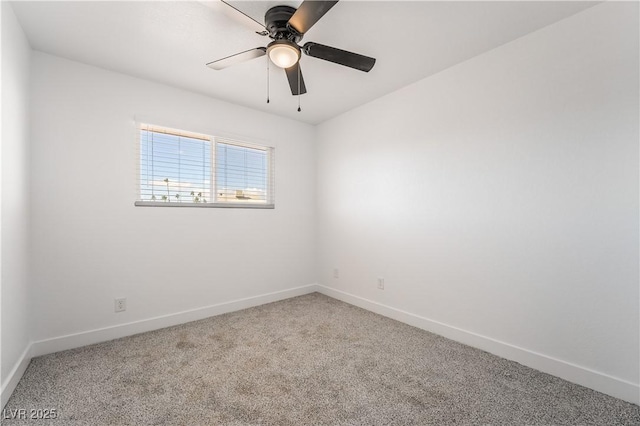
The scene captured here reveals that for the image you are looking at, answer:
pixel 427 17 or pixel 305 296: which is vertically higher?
pixel 427 17

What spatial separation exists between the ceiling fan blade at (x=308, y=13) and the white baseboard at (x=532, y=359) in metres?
2.55

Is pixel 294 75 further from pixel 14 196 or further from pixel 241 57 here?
pixel 14 196

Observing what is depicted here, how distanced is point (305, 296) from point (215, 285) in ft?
3.94

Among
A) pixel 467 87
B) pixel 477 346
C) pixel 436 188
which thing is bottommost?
pixel 477 346

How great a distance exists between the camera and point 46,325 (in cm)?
217

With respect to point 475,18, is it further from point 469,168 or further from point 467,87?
point 469,168

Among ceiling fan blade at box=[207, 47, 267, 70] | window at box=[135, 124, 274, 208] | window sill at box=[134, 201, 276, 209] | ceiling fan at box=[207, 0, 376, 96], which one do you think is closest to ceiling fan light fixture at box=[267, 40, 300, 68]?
ceiling fan at box=[207, 0, 376, 96]

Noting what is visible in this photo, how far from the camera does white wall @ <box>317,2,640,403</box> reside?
1668mm

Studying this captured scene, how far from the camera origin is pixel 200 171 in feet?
9.79

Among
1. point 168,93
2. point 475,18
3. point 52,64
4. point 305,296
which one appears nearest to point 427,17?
point 475,18

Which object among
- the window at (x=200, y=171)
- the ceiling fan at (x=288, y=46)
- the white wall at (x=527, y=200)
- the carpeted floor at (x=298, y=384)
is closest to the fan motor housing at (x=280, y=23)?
the ceiling fan at (x=288, y=46)

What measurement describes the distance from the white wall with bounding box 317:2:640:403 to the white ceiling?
26cm

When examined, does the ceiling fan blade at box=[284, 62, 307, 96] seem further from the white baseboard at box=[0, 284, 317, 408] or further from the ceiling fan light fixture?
the white baseboard at box=[0, 284, 317, 408]

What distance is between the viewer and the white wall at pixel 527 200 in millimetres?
1668
